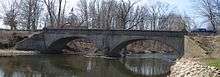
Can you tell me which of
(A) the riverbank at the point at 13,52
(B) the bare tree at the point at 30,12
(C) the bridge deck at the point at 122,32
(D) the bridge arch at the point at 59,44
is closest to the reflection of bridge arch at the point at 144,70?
(C) the bridge deck at the point at 122,32

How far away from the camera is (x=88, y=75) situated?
112 feet

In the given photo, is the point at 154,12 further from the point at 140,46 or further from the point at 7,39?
the point at 7,39

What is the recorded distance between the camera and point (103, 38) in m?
58.3

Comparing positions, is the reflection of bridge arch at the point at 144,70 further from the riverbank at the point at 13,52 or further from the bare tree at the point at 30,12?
the bare tree at the point at 30,12


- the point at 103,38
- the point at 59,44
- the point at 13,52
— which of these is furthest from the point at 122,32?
the point at 13,52

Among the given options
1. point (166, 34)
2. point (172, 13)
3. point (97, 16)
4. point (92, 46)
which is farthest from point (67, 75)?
point (172, 13)

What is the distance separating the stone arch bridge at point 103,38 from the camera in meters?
52.2

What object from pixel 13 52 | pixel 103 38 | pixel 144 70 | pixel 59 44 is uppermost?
pixel 103 38

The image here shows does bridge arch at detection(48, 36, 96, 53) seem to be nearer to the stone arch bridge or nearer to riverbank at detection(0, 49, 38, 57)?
the stone arch bridge

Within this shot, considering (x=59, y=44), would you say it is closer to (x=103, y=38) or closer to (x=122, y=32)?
(x=103, y=38)

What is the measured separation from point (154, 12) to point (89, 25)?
15972 mm

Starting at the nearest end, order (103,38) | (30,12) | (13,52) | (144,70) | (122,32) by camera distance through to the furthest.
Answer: (144,70), (13,52), (122,32), (103,38), (30,12)

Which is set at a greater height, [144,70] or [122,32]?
[122,32]

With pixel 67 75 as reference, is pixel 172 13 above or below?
above
